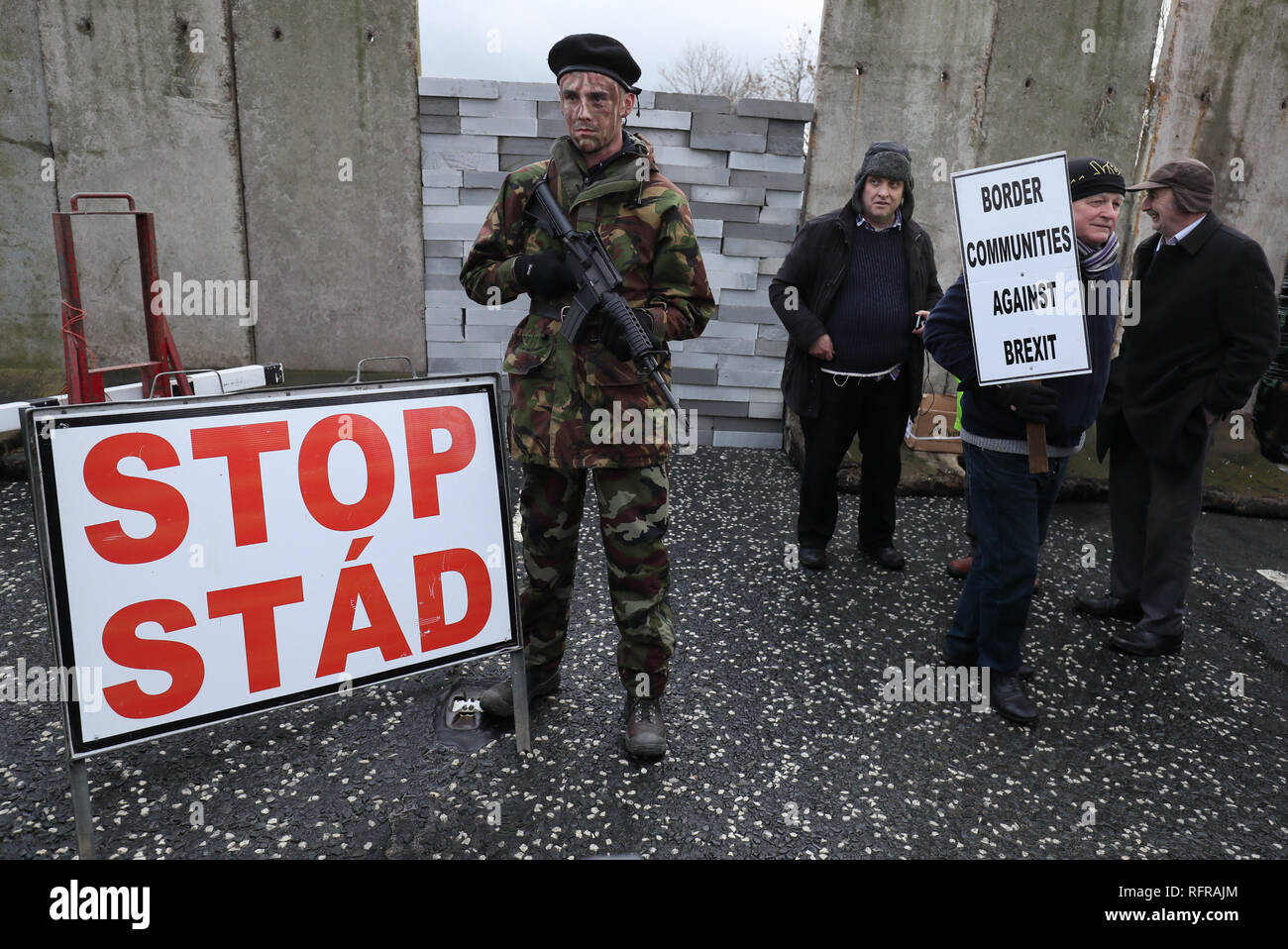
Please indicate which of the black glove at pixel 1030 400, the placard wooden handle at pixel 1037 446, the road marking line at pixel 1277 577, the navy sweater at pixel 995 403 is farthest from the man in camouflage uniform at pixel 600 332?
the road marking line at pixel 1277 577

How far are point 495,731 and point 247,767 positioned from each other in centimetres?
79

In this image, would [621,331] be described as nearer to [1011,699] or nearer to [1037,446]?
[1037,446]

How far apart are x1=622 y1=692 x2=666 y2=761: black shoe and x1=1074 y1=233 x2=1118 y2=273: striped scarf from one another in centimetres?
214

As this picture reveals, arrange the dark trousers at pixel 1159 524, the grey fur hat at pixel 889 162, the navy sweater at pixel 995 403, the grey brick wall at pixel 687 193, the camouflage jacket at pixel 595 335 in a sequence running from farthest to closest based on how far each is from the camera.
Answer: the grey brick wall at pixel 687 193 → the grey fur hat at pixel 889 162 → the dark trousers at pixel 1159 524 → the navy sweater at pixel 995 403 → the camouflage jacket at pixel 595 335

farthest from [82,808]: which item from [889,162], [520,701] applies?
[889,162]

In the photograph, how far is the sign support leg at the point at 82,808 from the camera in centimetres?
213

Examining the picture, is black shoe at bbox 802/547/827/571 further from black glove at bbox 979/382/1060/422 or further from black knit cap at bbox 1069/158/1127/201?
black knit cap at bbox 1069/158/1127/201

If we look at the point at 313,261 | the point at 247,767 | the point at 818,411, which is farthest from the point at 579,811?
the point at 313,261

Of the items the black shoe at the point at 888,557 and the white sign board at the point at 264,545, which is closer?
the white sign board at the point at 264,545

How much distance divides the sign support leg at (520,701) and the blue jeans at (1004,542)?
1.75m

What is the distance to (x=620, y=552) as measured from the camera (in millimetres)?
2729

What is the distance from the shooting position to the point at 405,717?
300 centimetres

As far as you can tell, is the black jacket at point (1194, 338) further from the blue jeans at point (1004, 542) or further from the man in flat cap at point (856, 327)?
the man in flat cap at point (856, 327)
